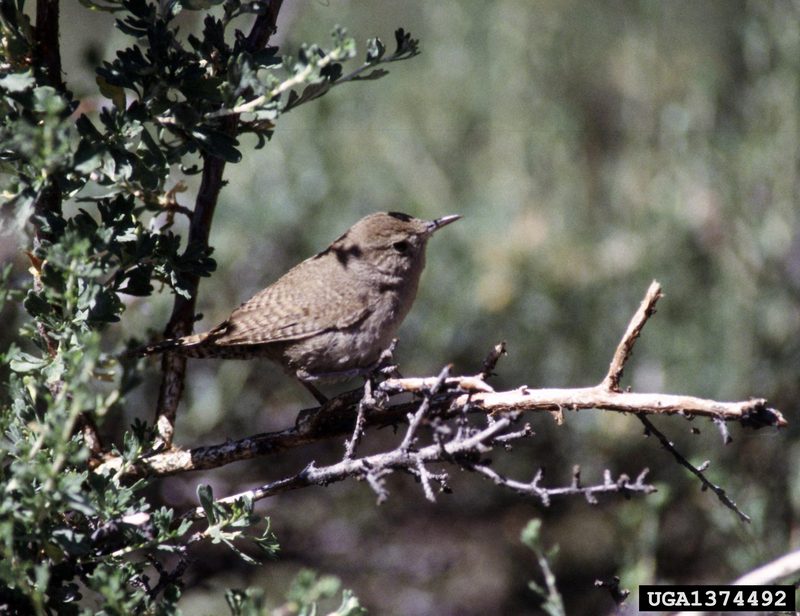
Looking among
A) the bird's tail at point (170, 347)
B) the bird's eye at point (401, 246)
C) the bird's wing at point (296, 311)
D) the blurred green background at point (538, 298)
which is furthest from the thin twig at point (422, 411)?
the blurred green background at point (538, 298)

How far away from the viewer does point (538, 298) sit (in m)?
5.61

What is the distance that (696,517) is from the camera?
5156 millimetres

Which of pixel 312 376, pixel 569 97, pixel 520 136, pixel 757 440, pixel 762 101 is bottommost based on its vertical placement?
pixel 312 376

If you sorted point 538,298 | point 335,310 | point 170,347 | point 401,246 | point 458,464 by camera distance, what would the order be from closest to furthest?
point 458,464
point 170,347
point 335,310
point 401,246
point 538,298

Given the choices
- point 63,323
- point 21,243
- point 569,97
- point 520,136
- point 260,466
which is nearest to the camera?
point 63,323

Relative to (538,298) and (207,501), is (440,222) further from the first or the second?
(207,501)

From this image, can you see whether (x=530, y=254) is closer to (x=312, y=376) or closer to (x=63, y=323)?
(x=312, y=376)

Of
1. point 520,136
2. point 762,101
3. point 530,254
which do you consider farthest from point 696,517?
point 520,136

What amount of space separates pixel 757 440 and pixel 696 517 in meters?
0.57

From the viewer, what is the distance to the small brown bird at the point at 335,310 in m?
3.68

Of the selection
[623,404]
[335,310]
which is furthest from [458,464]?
[335,310]

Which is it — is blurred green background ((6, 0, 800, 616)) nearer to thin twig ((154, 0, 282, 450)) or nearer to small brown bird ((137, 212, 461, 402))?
small brown bird ((137, 212, 461, 402))

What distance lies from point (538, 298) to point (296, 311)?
2207mm

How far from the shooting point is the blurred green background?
4.84 meters
